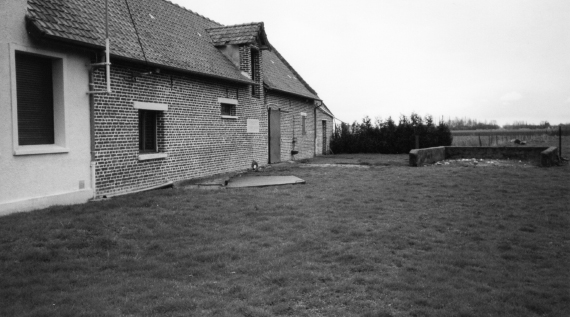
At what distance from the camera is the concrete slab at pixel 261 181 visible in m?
13.7

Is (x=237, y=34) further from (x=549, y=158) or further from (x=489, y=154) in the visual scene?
(x=549, y=158)

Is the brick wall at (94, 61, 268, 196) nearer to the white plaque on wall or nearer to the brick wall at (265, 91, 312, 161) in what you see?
the white plaque on wall

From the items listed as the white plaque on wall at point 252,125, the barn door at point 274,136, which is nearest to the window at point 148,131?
the white plaque on wall at point 252,125

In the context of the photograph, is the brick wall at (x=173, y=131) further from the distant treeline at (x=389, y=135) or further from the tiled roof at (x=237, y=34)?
→ the distant treeline at (x=389, y=135)

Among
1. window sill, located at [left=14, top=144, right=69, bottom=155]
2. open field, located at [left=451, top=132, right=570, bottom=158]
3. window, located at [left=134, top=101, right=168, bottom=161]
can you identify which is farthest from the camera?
open field, located at [left=451, top=132, right=570, bottom=158]

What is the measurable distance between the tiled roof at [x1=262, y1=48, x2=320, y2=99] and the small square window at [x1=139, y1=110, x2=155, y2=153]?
7423mm

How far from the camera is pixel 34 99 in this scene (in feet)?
31.1

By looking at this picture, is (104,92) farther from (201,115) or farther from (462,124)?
(462,124)

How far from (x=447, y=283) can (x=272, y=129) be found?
1609cm

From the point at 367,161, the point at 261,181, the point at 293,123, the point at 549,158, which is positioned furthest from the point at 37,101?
the point at 549,158

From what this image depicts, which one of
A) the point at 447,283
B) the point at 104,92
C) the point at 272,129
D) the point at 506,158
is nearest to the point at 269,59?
the point at 272,129

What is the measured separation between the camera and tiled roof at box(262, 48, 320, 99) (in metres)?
21.7

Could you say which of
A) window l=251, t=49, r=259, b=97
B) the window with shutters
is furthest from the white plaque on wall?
the window with shutters

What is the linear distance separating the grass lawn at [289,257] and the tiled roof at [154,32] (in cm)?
367
